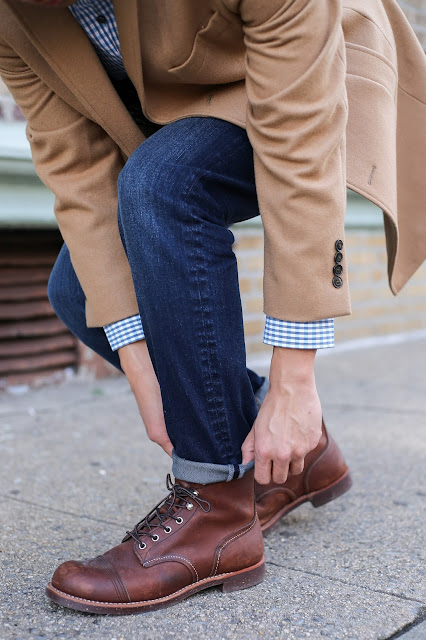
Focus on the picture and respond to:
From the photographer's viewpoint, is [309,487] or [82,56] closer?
[82,56]

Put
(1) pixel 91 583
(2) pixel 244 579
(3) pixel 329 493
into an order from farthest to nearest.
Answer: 1. (3) pixel 329 493
2. (2) pixel 244 579
3. (1) pixel 91 583

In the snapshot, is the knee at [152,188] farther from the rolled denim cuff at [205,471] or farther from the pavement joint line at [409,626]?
the pavement joint line at [409,626]

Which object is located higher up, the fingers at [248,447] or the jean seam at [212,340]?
the jean seam at [212,340]

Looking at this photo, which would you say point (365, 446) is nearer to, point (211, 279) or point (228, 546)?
point (228, 546)

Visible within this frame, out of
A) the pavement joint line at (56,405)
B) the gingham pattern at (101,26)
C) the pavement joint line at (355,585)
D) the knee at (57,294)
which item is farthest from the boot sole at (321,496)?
the pavement joint line at (56,405)

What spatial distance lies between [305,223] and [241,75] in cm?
32

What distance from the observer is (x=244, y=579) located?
131 centimetres

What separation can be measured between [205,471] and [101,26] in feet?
2.61

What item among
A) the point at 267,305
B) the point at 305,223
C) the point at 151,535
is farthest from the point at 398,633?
the point at 305,223

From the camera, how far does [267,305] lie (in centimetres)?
118

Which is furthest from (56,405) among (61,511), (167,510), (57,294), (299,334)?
(299,334)

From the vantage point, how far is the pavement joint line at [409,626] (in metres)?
1.14

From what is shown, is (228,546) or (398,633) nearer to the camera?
(398,633)

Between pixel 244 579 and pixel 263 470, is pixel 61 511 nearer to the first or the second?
pixel 244 579
